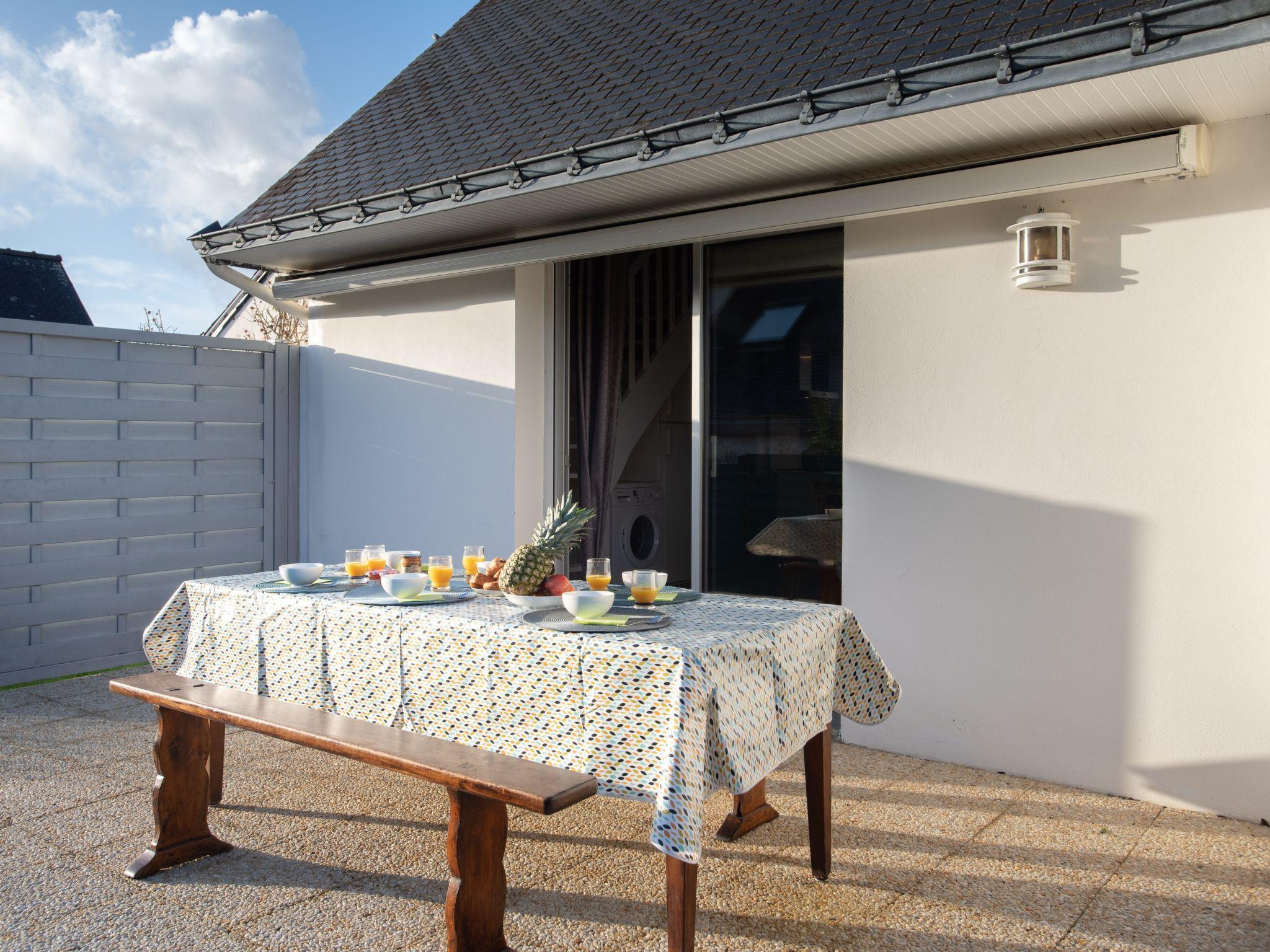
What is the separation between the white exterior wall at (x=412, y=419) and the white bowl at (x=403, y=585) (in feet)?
9.48

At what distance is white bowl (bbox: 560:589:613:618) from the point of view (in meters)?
2.55

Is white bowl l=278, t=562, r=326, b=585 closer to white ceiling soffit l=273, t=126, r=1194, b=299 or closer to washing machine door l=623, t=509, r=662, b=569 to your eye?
white ceiling soffit l=273, t=126, r=1194, b=299

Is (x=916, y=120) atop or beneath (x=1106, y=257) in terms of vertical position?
atop

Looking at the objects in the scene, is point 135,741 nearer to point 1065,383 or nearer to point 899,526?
point 899,526

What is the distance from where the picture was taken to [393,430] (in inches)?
255

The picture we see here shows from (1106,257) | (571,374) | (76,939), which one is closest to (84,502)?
Answer: (571,374)

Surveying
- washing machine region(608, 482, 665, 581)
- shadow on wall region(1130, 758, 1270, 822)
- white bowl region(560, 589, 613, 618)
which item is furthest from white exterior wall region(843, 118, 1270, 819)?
washing machine region(608, 482, 665, 581)

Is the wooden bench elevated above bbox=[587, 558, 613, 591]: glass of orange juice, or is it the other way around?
bbox=[587, 558, 613, 591]: glass of orange juice

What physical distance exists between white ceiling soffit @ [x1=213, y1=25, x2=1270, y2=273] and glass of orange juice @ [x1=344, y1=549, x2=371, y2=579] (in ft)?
6.72

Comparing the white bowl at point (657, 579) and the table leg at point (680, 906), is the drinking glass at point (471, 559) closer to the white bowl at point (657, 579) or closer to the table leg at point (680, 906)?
the white bowl at point (657, 579)

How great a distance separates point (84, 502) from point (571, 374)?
123 inches

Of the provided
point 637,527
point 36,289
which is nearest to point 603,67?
point 637,527

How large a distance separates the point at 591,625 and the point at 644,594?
1.20 ft

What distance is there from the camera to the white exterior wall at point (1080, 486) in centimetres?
355
